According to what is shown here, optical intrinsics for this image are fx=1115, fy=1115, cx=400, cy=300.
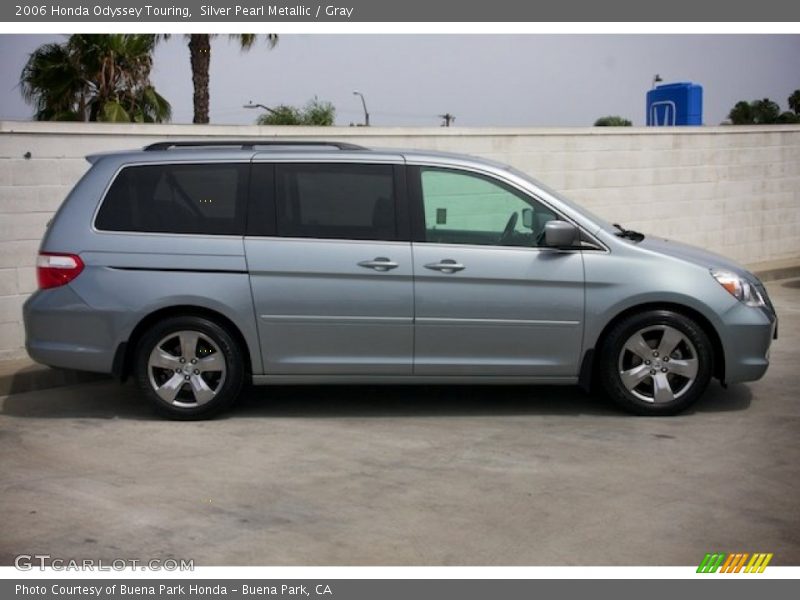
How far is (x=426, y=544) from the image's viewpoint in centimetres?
496

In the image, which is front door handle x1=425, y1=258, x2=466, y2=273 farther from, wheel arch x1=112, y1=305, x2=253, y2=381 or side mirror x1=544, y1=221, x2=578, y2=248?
wheel arch x1=112, y1=305, x2=253, y2=381

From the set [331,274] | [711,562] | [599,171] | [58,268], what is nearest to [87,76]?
[599,171]

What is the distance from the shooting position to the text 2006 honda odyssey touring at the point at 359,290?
23.5ft

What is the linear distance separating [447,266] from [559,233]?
74cm

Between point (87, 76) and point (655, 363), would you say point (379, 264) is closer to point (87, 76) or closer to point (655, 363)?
point (655, 363)

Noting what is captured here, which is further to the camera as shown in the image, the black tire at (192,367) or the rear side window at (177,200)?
the rear side window at (177,200)

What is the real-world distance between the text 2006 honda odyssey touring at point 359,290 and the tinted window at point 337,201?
0.01 m

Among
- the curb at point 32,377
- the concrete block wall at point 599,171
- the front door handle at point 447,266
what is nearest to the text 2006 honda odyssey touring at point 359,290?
the front door handle at point 447,266

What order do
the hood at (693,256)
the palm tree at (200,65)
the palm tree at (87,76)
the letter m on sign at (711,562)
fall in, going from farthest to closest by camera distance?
the palm tree at (200,65) → the palm tree at (87,76) → the hood at (693,256) → the letter m on sign at (711,562)

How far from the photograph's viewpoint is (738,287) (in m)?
7.29

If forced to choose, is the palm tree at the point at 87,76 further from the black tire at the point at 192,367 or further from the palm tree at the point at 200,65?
the black tire at the point at 192,367

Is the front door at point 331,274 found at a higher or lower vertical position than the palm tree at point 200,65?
lower

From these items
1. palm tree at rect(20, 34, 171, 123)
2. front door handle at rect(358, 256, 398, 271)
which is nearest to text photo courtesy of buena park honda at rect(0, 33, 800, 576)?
front door handle at rect(358, 256, 398, 271)
